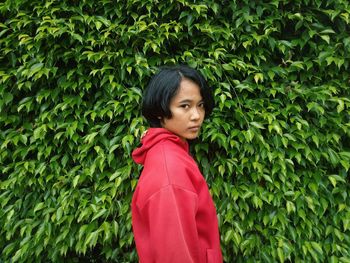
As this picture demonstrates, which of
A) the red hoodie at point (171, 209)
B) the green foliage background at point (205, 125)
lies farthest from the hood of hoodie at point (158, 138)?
the green foliage background at point (205, 125)

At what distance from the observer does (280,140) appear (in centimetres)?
241

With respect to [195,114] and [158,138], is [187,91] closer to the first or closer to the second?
[195,114]

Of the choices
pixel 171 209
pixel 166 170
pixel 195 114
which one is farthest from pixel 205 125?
pixel 171 209

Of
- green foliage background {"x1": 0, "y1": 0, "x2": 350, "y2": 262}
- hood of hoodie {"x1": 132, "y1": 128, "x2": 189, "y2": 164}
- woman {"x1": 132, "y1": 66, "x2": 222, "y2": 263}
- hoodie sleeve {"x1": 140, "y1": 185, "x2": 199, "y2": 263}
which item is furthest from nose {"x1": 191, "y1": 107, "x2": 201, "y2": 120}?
green foliage background {"x1": 0, "y1": 0, "x2": 350, "y2": 262}

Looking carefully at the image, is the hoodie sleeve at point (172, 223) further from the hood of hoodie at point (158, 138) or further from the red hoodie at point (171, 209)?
the hood of hoodie at point (158, 138)

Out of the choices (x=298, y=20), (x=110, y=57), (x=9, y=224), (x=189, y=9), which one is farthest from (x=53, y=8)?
(x=298, y=20)

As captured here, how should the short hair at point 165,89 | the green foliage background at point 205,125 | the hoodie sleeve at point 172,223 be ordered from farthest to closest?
the green foliage background at point 205,125 → the short hair at point 165,89 → the hoodie sleeve at point 172,223

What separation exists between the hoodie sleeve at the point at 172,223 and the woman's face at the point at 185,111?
353mm

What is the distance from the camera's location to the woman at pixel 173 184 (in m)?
1.17

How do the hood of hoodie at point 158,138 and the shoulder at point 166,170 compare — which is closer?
the shoulder at point 166,170

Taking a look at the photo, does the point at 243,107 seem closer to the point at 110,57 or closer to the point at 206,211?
the point at 110,57

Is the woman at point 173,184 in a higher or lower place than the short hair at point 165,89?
lower

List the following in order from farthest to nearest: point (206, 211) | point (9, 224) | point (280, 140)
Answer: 1. point (9, 224)
2. point (280, 140)
3. point (206, 211)

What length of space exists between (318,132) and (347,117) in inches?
11.5
